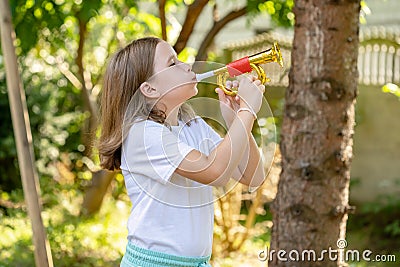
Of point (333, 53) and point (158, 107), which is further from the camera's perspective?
→ point (333, 53)

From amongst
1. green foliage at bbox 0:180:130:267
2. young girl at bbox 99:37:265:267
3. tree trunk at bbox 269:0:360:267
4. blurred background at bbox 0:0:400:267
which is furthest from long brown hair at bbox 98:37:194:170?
green foliage at bbox 0:180:130:267

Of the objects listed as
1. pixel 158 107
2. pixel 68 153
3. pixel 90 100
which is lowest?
pixel 68 153

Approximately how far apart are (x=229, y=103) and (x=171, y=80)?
154 millimetres

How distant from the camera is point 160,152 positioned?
186 centimetres

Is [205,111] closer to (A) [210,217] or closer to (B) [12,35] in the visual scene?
(A) [210,217]

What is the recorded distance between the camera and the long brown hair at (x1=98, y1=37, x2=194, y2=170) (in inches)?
77.1

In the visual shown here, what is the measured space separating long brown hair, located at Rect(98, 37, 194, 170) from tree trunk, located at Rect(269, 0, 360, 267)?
3.14ft

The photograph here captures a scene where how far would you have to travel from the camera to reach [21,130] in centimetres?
305

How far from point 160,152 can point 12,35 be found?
1410 millimetres

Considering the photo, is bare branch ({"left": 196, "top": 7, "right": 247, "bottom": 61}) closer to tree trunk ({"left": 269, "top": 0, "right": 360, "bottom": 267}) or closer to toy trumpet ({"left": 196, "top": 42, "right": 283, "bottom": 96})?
tree trunk ({"left": 269, "top": 0, "right": 360, "bottom": 267})

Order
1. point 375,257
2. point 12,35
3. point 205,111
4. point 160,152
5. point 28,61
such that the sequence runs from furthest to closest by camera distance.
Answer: point 28,61
point 375,257
point 12,35
point 205,111
point 160,152

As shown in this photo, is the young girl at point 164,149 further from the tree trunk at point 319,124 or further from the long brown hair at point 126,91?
the tree trunk at point 319,124

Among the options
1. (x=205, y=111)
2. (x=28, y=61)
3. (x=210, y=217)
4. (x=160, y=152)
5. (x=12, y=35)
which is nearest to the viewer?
(x=160, y=152)

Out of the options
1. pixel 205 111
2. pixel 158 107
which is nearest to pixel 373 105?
pixel 205 111
